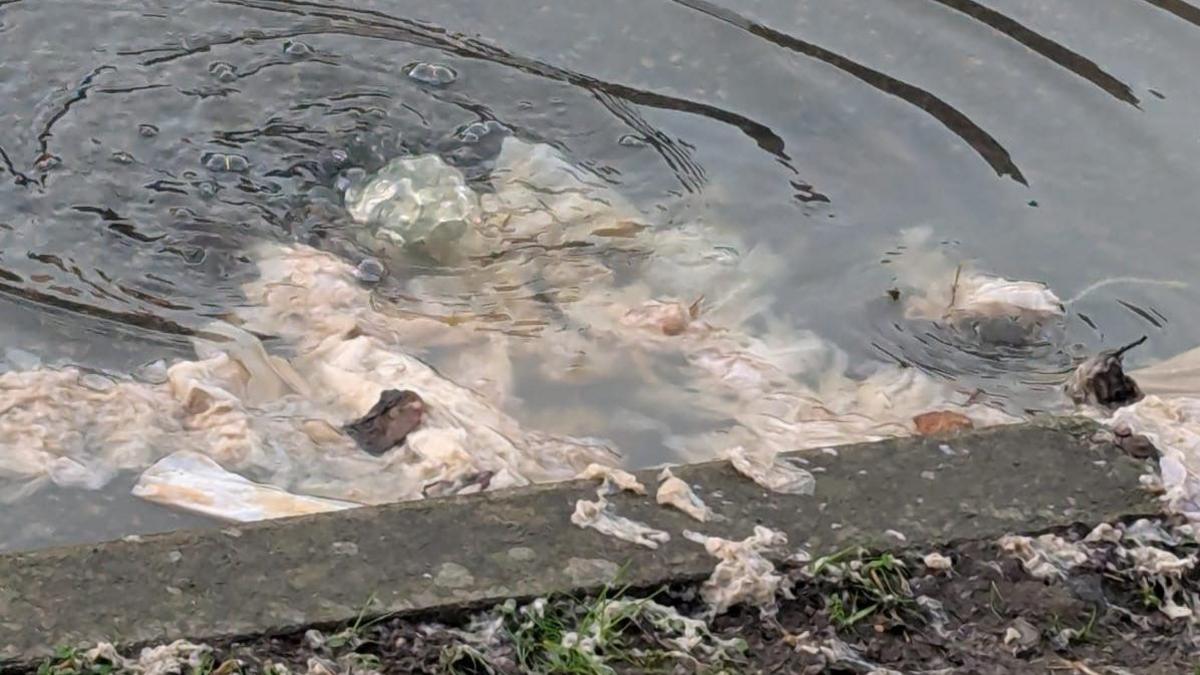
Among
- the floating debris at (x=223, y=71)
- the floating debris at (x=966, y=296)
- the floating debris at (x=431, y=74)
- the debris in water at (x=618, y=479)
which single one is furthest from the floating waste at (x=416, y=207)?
the debris in water at (x=618, y=479)

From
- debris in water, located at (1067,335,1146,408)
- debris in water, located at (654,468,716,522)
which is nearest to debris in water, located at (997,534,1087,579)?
debris in water, located at (654,468,716,522)

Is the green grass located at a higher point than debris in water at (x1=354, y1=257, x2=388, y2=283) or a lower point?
higher

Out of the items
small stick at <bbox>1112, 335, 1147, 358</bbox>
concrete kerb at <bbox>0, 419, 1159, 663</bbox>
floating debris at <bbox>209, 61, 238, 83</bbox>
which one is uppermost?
floating debris at <bbox>209, 61, 238, 83</bbox>

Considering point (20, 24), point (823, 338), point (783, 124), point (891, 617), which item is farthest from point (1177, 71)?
point (20, 24)

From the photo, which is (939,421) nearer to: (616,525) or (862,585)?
(862,585)

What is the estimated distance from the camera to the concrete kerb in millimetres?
2287

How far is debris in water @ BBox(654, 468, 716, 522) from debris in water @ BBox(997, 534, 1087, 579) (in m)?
0.52

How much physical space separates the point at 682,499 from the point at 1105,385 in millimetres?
1379

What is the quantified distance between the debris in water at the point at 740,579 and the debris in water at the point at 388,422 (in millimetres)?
Result: 908

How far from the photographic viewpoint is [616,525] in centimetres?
253

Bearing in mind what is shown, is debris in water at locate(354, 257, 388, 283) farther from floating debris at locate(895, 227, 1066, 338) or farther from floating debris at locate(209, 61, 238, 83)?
floating debris at locate(895, 227, 1066, 338)

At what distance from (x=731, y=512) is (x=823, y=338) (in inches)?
48.9

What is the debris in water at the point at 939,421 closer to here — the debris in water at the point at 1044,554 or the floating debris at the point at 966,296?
the floating debris at the point at 966,296

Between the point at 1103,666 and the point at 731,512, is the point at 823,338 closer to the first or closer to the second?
the point at 731,512
